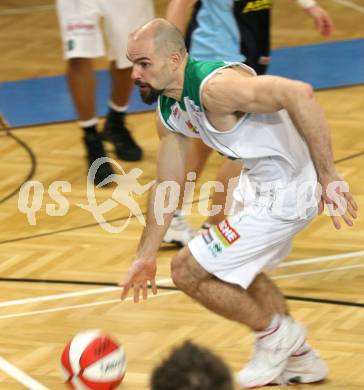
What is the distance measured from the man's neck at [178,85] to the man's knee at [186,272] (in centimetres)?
59

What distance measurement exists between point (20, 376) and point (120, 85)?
2877 mm

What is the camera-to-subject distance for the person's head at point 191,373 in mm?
2426

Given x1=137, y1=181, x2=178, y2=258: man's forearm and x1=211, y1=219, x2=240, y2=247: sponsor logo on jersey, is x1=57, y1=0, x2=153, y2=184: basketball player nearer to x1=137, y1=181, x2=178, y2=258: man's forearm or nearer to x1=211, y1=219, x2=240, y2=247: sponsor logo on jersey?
x1=137, y1=181, x2=178, y2=258: man's forearm

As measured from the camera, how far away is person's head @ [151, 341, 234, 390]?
7.96 feet

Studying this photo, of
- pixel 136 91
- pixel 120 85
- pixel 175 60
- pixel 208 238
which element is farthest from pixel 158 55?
pixel 136 91

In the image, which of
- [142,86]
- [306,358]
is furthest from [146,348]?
[142,86]

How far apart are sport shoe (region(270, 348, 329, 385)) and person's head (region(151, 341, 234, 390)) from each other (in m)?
2.01

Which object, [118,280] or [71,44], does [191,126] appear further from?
[71,44]

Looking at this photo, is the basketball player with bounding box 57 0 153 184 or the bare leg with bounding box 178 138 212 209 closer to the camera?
the bare leg with bounding box 178 138 212 209

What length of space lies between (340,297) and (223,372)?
2.85 metres

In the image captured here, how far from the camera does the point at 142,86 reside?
14.2 ft

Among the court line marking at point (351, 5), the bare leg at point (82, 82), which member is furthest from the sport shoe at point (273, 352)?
the court line marking at point (351, 5)

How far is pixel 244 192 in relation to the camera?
4418 mm

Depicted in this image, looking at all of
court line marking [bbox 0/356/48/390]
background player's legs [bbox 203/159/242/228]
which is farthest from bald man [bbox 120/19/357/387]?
background player's legs [bbox 203/159/242/228]
